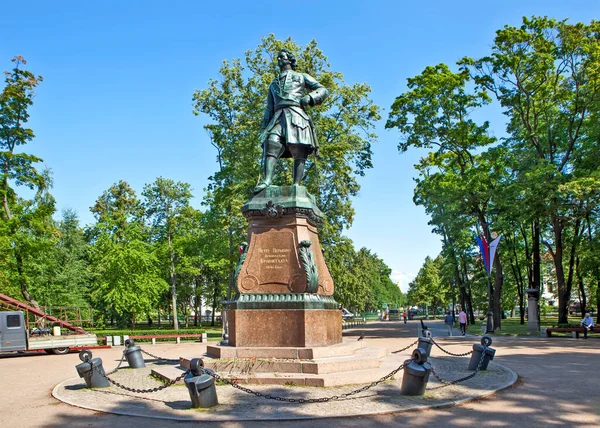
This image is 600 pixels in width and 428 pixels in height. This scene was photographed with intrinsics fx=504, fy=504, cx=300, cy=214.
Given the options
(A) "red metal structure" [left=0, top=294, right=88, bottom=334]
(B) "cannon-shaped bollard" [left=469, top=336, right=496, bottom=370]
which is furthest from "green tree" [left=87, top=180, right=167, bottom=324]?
(B) "cannon-shaped bollard" [left=469, top=336, right=496, bottom=370]

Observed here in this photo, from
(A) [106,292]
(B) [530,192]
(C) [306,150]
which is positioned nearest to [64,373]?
(C) [306,150]

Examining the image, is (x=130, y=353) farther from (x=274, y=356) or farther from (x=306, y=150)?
(x=306, y=150)

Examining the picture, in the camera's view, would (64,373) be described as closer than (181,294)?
Yes

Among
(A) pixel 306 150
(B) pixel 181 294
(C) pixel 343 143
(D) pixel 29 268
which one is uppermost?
(C) pixel 343 143

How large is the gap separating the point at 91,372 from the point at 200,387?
3.45 metres

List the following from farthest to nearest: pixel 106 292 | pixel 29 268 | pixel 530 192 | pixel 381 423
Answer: pixel 106 292 → pixel 29 268 → pixel 530 192 → pixel 381 423

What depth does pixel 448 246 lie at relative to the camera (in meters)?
36.8

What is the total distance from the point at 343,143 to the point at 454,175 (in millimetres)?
6540

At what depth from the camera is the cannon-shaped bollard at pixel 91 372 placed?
9547 mm

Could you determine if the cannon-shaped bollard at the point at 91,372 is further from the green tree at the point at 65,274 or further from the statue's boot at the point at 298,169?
the green tree at the point at 65,274

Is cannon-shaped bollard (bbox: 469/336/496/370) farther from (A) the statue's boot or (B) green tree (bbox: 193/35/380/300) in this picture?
(B) green tree (bbox: 193/35/380/300)

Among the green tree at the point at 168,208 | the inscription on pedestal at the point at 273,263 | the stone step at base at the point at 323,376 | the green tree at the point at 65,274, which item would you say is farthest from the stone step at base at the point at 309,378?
the green tree at the point at 168,208

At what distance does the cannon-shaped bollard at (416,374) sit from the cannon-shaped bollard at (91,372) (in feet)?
18.7

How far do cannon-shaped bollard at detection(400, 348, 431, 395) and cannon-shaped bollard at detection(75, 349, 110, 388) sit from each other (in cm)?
571
